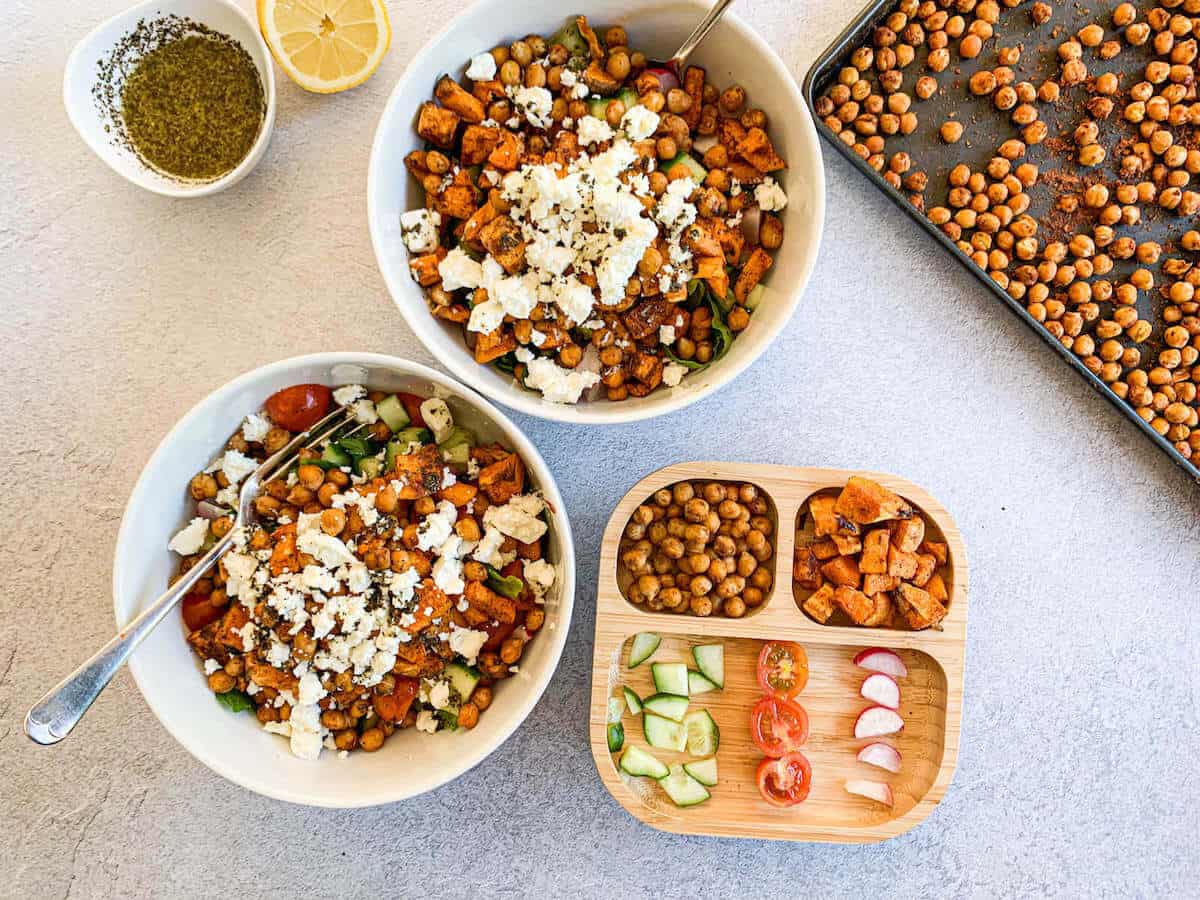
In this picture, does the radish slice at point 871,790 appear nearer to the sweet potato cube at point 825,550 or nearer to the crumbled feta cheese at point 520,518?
the sweet potato cube at point 825,550

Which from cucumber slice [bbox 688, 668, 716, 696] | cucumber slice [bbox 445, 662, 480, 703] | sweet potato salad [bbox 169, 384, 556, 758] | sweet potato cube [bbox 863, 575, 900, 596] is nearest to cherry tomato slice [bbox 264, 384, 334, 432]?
sweet potato salad [bbox 169, 384, 556, 758]

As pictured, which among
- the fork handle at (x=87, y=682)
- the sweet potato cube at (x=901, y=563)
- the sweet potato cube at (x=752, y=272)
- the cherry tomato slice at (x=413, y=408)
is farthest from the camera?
the sweet potato cube at (x=901, y=563)

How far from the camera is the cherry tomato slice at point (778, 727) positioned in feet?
6.31

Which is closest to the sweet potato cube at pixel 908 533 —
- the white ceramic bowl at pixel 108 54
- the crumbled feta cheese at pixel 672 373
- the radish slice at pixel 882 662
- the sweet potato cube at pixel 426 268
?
the radish slice at pixel 882 662

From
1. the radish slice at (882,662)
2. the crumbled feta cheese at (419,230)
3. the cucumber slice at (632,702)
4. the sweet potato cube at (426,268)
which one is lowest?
the cucumber slice at (632,702)

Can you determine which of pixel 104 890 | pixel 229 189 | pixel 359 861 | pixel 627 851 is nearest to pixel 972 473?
pixel 627 851

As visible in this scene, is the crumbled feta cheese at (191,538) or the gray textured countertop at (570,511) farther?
the gray textured countertop at (570,511)

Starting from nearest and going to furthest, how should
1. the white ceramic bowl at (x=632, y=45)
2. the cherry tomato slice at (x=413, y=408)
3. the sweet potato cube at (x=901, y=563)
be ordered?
the white ceramic bowl at (x=632, y=45) → the cherry tomato slice at (x=413, y=408) → the sweet potato cube at (x=901, y=563)

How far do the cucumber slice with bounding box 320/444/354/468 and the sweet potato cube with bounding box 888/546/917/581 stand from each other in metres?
1.15

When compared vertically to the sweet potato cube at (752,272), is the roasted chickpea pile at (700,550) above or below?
below

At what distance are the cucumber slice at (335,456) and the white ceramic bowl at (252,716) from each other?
133mm

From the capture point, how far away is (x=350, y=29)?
180 centimetres

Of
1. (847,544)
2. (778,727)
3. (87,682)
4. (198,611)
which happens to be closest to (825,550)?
(847,544)

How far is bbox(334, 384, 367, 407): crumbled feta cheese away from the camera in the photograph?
1766 mm
